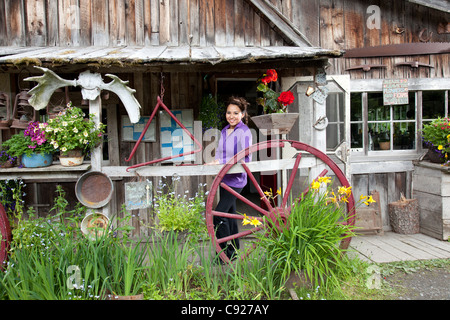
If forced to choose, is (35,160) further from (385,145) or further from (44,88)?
(385,145)

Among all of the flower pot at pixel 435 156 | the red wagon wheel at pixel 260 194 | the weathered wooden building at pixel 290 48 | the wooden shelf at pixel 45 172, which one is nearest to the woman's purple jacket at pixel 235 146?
the red wagon wheel at pixel 260 194

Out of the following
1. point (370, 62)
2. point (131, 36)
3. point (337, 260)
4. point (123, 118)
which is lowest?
point (337, 260)

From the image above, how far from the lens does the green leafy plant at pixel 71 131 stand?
11.7 ft

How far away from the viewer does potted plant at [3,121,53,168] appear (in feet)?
12.3

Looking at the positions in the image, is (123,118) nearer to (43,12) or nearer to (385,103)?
(43,12)

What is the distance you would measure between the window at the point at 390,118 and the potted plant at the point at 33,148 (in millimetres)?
4423

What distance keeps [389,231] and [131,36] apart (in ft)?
16.2

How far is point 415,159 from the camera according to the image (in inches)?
207

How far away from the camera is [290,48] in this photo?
4164mm

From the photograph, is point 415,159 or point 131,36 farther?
point 415,159

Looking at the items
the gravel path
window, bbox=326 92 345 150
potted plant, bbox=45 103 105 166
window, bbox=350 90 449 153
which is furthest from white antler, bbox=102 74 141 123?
window, bbox=350 90 449 153

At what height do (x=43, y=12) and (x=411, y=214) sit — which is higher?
(x=43, y=12)

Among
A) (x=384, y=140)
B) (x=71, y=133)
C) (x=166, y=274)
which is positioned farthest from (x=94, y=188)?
(x=384, y=140)

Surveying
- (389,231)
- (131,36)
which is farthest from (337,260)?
(131,36)
